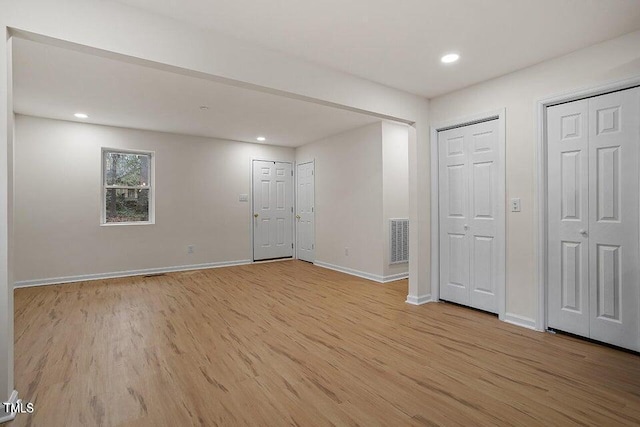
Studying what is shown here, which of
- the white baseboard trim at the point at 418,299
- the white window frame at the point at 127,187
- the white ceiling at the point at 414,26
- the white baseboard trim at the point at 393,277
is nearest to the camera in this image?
the white ceiling at the point at 414,26

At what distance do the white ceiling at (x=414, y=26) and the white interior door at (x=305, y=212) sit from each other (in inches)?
145

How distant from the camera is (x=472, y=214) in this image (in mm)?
3510

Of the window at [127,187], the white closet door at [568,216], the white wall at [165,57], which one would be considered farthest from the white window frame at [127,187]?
the white closet door at [568,216]

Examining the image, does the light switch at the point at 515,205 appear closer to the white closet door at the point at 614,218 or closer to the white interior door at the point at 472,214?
the white interior door at the point at 472,214

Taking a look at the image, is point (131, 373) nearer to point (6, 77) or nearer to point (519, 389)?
point (6, 77)

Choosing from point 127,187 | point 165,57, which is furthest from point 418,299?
point 127,187

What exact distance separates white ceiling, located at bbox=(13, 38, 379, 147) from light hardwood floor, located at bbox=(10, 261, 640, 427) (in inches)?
99.6

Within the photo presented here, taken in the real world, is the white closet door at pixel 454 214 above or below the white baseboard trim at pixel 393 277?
above

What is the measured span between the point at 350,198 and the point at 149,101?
3337 millimetres

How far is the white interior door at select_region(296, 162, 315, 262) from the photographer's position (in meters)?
6.53

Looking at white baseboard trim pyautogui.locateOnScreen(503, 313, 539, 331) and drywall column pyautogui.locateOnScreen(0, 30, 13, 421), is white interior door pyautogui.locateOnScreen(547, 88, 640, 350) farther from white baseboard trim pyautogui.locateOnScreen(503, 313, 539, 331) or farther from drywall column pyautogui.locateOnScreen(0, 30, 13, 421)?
drywall column pyautogui.locateOnScreen(0, 30, 13, 421)

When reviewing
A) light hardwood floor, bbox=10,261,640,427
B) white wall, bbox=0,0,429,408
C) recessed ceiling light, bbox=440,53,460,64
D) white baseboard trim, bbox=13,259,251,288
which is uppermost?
recessed ceiling light, bbox=440,53,460,64

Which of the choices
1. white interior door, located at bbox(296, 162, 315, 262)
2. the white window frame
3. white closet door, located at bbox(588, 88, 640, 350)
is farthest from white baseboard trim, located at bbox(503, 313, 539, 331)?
the white window frame

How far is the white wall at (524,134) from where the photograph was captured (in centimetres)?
276
